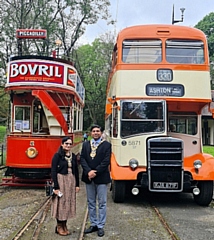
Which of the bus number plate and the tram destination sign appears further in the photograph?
the tram destination sign

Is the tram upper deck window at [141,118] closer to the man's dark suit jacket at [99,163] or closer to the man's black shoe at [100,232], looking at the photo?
the man's dark suit jacket at [99,163]

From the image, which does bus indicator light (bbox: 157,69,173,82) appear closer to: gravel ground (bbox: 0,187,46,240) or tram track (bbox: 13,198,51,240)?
tram track (bbox: 13,198,51,240)

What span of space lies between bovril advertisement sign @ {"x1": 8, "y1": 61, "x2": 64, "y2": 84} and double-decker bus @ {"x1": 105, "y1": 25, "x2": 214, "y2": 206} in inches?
100

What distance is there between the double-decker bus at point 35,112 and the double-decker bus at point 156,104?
2290 mm

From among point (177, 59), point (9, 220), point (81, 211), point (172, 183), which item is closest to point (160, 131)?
point (172, 183)

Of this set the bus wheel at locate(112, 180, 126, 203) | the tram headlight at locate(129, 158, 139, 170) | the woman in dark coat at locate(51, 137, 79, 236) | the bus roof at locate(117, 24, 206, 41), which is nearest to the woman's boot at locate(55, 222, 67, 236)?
the woman in dark coat at locate(51, 137, 79, 236)

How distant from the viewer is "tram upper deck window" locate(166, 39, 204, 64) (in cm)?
919

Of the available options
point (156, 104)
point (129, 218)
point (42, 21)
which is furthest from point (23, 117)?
point (42, 21)

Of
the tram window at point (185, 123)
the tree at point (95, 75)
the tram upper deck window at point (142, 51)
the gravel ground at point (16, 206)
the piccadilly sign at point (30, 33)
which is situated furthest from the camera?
the tree at point (95, 75)

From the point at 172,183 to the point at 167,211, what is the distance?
0.65 meters

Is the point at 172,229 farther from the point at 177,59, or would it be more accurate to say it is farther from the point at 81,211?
the point at 177,59

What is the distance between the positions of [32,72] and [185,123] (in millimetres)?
4625

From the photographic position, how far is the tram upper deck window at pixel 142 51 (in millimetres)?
9180

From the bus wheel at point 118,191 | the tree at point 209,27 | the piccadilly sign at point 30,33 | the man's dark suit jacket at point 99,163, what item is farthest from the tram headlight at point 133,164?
the tree at point 209,27
